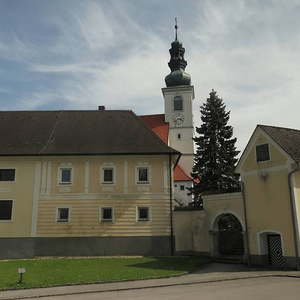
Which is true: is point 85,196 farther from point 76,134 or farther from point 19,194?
point 76,134

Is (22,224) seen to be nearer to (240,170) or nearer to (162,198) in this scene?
(162,198)

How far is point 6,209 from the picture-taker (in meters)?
25.9

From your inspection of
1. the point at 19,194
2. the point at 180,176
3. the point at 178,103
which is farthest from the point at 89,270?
the point at 178,103

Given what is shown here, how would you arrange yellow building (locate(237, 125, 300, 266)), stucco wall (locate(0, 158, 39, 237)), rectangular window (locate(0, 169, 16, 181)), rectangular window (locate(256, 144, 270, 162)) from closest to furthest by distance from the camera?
yellow building (locate(237, 125, 300, 266)) → rectangular window (locate(256, 144, 270, 162)) → stucco wall (locate(0, 158, 39, 237)) → rectangular window (locate(0, 169, 16, 181))

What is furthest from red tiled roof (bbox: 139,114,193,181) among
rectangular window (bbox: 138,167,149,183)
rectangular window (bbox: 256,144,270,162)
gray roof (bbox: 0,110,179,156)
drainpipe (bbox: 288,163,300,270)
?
drainpipe (bbox: 288,163,300,270)

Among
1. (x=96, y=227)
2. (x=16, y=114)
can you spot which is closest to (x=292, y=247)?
(x=96, y=227)

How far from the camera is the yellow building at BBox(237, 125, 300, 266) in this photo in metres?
19.4

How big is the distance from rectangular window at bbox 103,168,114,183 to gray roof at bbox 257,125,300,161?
426 inches

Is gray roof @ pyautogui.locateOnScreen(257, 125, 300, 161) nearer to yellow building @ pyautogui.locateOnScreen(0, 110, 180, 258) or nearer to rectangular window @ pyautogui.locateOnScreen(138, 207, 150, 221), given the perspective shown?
yellow building @ pyautogui.locateOnScreen(0, 110, 180, 258)

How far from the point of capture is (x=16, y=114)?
31.2 meters

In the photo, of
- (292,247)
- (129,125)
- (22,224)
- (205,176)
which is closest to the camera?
(292,247)

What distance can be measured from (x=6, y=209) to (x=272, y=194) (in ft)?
58.0

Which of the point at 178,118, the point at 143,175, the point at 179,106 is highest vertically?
the point at 179,106

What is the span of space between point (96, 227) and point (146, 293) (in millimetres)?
13034
